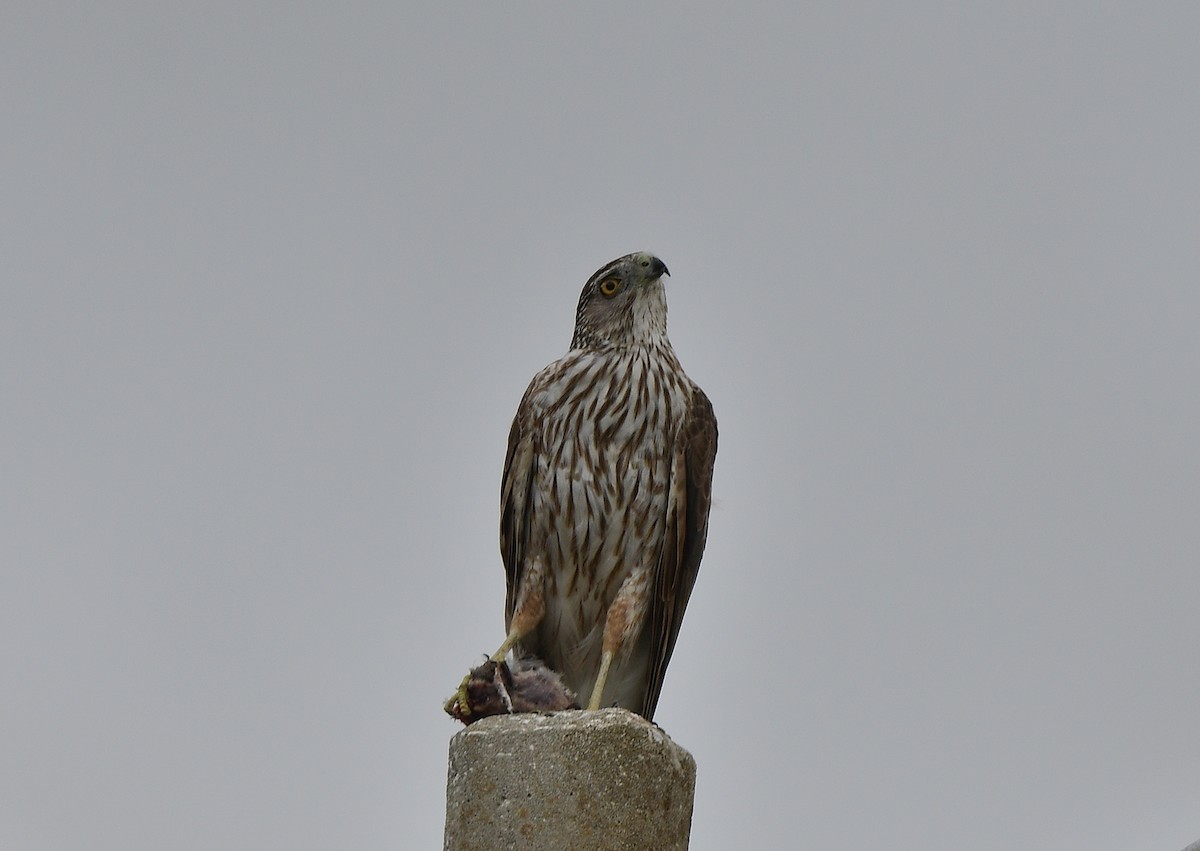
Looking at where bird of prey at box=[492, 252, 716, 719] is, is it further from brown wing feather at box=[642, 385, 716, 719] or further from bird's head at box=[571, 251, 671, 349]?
bird's head at box=[571, 251, 671, 349]

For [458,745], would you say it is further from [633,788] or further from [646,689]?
[646,689]

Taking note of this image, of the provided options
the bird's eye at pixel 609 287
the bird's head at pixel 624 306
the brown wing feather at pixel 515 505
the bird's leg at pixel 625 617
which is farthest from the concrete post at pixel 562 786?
the bird's eye at pixel 609 287

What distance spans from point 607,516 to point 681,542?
360 mm

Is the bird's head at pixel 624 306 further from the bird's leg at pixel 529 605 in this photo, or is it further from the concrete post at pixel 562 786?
the concrete post at pixel 562 786

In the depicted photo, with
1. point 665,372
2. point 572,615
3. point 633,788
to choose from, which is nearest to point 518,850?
point 633,788

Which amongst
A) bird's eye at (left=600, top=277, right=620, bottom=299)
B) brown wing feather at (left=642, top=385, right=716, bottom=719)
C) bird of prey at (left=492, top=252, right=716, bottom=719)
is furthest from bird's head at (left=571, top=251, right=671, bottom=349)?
brown wing feather at (left=642, top=385, right=716, bottom=719)

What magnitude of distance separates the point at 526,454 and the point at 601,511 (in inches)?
18.3

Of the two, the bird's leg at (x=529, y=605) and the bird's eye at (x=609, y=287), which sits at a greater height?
the bird's eye at (x=609, y=287)

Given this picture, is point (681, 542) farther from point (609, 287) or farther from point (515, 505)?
point (609, 287)

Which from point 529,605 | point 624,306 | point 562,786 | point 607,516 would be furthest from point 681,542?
point 562,786

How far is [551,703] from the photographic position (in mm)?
4594

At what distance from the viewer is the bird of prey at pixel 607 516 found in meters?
5.98

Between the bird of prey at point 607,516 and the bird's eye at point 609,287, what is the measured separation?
33 centimetres

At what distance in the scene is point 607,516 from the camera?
596 cm
